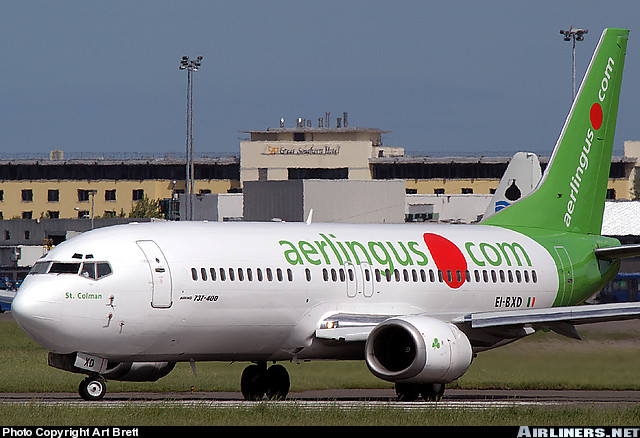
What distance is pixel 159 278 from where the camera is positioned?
30844 millimetres

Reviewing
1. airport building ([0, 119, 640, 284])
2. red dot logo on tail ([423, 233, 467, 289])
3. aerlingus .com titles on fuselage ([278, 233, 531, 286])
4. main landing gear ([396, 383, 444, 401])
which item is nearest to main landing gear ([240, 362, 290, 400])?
main landing gear ([396, 383, 444, 401])

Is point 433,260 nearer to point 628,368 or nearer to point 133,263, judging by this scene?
point 628,368

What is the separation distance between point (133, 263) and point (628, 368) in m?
13.8

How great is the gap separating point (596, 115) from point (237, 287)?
54.2 ft

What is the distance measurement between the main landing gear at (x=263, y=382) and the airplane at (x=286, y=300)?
0.12ft

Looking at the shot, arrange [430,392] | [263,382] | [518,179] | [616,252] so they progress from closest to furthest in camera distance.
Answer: [430,392] < [263,382] < [616,252] < [518,179]

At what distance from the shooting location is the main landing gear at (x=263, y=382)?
35.1 metres

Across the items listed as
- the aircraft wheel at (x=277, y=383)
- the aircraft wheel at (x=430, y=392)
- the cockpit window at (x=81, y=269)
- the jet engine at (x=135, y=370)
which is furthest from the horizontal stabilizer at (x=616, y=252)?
the cockpit window at (x=81, y=269)

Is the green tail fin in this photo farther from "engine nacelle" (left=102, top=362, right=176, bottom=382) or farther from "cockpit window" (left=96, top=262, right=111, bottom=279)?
"cockpit window" (left=96, top=262, right=111, bottom=279)

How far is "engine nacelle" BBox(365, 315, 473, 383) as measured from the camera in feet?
103

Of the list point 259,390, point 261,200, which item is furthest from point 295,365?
point 261,200

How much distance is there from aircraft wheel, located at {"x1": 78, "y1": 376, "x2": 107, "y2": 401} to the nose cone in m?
1.68

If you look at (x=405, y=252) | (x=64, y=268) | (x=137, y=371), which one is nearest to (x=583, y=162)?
(x=405, y=252)

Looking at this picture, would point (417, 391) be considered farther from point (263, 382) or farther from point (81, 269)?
point (81, 269)
